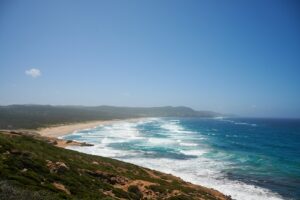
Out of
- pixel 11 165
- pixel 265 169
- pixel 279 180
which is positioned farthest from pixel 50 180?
pixel 265 169

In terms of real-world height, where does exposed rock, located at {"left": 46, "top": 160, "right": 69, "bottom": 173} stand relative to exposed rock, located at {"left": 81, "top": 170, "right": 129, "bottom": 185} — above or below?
above

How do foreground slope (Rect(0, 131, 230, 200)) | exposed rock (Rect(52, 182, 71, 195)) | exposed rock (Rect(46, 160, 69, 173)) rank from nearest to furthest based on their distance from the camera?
foreground slope (Rect(0, 131, 230, 200)) → exposed rock (Rect(52, 182, 71, 195)) → exposed rock (Rect(46, 160, 69, 173))

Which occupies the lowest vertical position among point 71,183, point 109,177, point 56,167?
point 109,177

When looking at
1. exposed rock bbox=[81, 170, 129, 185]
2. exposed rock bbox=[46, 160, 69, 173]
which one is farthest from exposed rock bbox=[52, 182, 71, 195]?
exposed rock bbox=[81, 170, 129, 185]

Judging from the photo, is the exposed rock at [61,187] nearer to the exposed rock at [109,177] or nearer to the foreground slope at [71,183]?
the foreground slope at [71,183]

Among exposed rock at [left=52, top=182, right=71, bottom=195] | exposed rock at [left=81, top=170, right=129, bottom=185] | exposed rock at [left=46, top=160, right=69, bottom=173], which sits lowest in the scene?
exposed rock at [left=81, top=170, right=129, bottom=185]

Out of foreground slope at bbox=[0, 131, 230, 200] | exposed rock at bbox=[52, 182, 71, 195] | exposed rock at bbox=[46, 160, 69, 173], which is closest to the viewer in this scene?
foreground slope at bbox=[0, 131, 230, 200]

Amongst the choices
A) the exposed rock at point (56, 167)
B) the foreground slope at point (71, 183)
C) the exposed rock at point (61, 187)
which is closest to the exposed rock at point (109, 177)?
the foreground slope at point (71, 183)

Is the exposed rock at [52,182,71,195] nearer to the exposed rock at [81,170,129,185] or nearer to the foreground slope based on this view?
the foreground slope

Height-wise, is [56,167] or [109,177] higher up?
[56,167]

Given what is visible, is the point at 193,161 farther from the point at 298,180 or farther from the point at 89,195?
the point at 89,195

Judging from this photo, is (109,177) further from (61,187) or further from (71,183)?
(61,187)

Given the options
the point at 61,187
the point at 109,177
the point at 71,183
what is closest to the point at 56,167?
the point at 71,183
